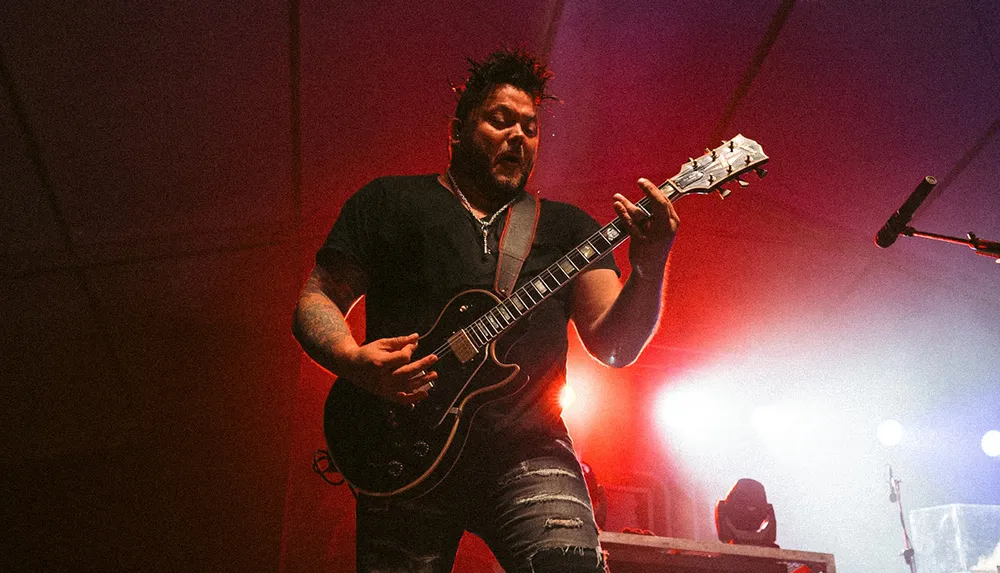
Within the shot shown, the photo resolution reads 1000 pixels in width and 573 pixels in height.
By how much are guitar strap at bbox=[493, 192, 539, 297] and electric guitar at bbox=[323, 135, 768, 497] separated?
0.05 m

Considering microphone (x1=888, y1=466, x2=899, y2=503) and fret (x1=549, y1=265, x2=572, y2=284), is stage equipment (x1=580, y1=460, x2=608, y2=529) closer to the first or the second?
fret (x1=549, y1=265, x2=572, y2=284)

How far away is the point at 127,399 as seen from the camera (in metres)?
5.62

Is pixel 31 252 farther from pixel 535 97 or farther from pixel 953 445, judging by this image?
pixel 953 445

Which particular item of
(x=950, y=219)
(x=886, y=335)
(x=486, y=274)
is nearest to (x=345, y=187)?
(x=486, y=274)

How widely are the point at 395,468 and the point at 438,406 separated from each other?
0.61 feet

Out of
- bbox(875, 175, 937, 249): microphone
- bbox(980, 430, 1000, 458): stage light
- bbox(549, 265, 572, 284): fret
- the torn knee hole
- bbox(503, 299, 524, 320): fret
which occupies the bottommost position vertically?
the torn knee hole

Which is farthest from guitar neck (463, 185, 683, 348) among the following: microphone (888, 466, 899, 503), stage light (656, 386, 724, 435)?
microphone (888, 466, 899, 503)

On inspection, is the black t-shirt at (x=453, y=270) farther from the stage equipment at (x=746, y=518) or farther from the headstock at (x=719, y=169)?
the stage equipment at (x=746, y=518)

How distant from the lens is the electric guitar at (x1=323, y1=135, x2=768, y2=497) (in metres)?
1.79

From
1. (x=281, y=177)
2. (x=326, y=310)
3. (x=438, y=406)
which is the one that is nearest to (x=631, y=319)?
(x=438, y=406)

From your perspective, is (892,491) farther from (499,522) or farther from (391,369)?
(391,369)

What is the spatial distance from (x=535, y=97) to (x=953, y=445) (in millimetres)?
7615

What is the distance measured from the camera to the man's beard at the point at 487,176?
2404 mm

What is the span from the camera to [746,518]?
4.80m
